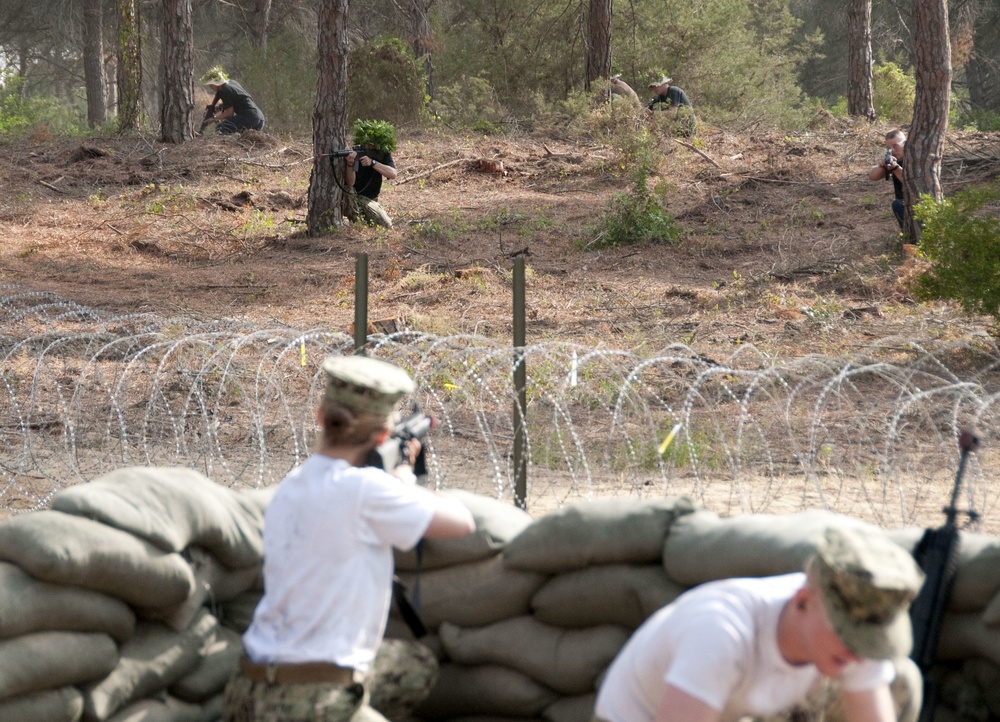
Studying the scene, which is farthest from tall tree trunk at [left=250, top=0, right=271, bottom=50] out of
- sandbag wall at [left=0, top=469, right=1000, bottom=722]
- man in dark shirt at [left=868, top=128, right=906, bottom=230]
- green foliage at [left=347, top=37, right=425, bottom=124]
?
sandbag wall at [left=0, top=469, right=1000, bottom=722]

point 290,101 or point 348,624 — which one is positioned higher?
point 290,101

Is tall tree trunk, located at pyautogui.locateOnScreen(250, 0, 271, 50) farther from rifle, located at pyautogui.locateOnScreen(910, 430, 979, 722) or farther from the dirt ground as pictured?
rifle, located at pyautogui.locateOnScreen(910, 430, 979, 722)

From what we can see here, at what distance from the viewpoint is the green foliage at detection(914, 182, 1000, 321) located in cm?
772

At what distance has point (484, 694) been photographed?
126 inches

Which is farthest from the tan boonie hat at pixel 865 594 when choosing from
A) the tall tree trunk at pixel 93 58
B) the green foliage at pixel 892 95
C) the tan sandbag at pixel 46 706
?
the tall tree trunk at pixel 93 58

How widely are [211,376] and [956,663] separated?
6184 mm

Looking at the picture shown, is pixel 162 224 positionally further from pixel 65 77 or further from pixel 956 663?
pixel 65 77

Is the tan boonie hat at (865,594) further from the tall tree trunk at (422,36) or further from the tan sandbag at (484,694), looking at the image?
the tall tree trunk at (422,36)

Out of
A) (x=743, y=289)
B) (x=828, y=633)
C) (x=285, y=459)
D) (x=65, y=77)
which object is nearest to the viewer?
(x=828, y=633)

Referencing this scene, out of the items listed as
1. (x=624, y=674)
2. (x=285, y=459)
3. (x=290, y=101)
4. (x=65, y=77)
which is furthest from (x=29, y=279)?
(x=65, y=77)

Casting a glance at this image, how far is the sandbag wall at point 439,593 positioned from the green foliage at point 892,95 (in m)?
15.8

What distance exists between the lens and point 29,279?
10656 millimetres

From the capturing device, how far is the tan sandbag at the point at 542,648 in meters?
3.05

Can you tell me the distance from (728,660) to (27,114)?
78.7 ft
